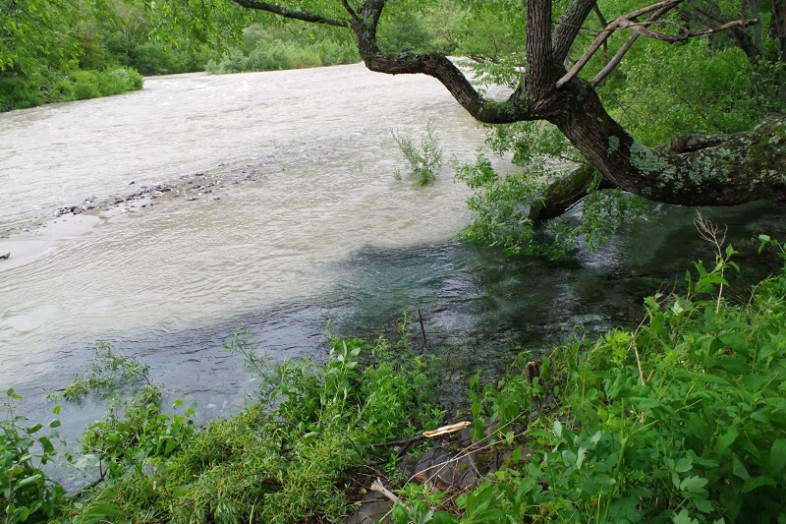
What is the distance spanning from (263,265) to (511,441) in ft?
20.3

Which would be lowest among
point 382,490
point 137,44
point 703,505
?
point 382,490

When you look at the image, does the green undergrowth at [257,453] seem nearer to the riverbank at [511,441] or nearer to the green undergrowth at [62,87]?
the riverbank at [511,441]

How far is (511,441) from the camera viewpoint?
3189mm

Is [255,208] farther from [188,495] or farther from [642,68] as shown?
[188,495]

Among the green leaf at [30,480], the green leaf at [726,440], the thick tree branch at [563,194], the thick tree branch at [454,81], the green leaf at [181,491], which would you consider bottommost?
the green leaf at [181,491]

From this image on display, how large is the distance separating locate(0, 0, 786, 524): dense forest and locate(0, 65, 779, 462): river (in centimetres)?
44

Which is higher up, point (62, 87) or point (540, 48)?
point (540, 48)

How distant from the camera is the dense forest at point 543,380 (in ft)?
6.90

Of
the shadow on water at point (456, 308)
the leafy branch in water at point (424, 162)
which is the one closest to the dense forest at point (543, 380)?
the shadow on water at point (456, 308)

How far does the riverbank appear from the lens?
204cm

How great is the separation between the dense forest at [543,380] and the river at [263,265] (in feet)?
1.43

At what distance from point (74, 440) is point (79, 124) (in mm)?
20367

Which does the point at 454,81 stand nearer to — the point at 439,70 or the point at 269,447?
the point at 439,70

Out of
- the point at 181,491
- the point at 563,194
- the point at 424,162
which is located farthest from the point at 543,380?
the point at 424,162
